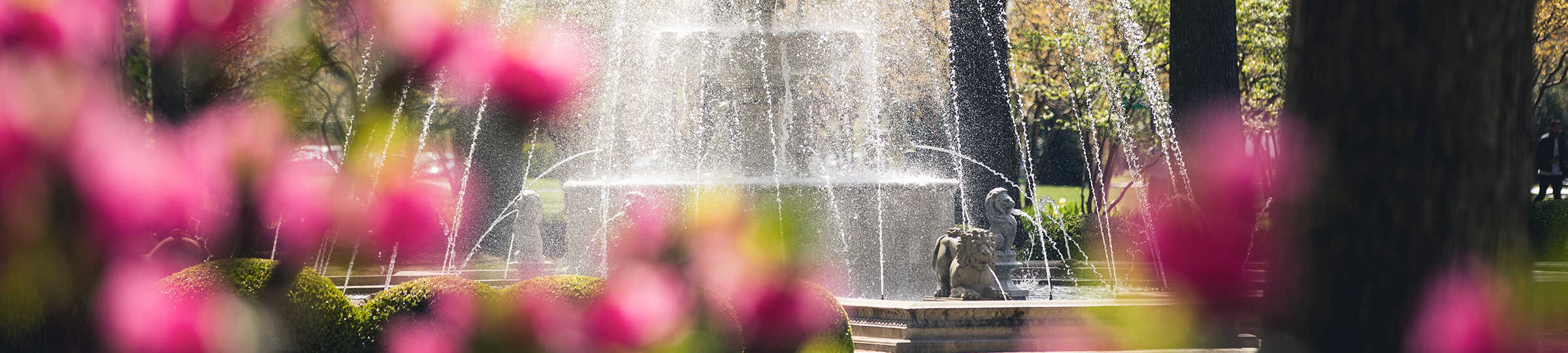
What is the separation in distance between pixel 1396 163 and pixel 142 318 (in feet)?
4.99

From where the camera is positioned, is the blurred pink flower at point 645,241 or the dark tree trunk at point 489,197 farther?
the dark tree trunk at point 489,197

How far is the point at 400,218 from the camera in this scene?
1.90 meters

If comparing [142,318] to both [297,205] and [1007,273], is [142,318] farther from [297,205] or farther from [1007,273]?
[1007,273]

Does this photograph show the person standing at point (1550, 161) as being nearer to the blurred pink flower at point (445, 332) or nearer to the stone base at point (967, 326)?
the stone base at point (967, 326)

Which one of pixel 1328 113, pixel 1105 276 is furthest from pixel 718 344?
pixel 1105 276

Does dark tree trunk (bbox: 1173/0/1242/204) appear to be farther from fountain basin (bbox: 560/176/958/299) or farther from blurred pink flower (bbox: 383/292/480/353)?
blurred pink flower (bbox: 383/292/480/353)

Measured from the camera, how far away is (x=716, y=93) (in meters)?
11.3

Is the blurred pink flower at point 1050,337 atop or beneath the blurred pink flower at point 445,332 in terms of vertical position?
beneath

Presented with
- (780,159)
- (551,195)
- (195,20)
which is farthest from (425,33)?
(551,195)

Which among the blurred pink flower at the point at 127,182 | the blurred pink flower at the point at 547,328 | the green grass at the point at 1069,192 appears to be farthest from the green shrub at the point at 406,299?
the green grass at the point at 1069,192

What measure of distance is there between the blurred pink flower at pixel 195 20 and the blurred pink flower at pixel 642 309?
55cm

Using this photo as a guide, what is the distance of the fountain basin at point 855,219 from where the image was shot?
10.5 meters

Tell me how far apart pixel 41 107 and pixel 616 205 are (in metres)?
9.30

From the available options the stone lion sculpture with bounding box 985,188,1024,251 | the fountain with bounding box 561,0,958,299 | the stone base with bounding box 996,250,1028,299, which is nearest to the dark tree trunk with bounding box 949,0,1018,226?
the stone lion sculpture with bounding box 985,188,1024,251
